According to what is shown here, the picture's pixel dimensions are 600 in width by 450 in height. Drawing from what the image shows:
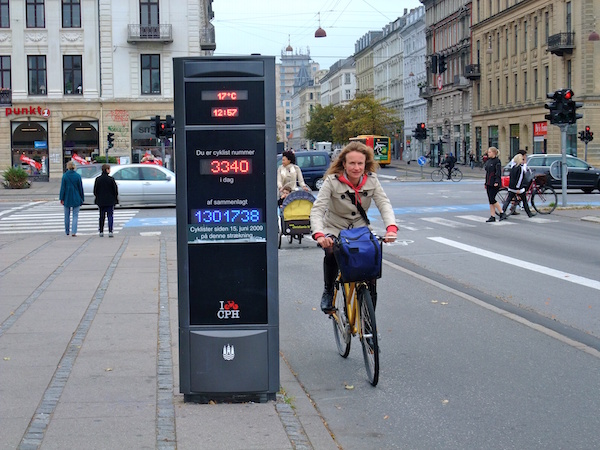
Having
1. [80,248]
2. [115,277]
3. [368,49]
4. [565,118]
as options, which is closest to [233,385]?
[115,277]

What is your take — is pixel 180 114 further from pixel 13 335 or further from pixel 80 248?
pixel 80 248

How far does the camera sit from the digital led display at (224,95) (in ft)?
19.1

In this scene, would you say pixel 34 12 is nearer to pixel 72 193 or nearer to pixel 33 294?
pixel 72 193

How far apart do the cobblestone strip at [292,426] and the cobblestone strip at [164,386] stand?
657mm

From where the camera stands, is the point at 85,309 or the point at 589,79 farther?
the point at 589,79

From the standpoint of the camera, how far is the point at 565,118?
1017 inches

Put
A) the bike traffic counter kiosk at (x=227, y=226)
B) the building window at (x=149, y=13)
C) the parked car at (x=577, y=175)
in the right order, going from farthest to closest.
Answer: the building window at (x=149, y=13)
the parked car at (x=577, y=175)
the bike traffic counter kiosk at (x=227, y=226)

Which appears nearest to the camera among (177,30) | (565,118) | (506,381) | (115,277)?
(506,381)

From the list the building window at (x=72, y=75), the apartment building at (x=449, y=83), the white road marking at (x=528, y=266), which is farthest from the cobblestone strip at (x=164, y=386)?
the apartment building at (x=449, y=83)

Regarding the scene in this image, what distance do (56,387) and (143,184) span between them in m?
24.3

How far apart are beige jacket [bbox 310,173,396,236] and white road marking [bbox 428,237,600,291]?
5.48 metres

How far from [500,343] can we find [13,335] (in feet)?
14.3

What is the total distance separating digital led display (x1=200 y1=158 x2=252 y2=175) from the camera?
5820 mm

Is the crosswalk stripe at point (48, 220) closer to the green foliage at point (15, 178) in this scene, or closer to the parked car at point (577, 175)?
the green foliage at point (15, 178)
